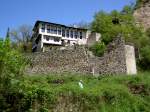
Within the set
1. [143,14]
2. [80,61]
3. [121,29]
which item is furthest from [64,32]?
[80,61]

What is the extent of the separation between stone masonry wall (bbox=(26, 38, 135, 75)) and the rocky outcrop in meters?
22.6

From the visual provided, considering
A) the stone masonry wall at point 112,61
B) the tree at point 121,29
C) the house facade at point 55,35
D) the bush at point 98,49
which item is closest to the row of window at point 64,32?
the house facade at point 55,35

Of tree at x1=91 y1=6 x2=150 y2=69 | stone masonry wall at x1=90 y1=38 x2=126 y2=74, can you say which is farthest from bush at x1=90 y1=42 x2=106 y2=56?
stone masonry wall at x1=90 y1=38 x2=126 y2=74

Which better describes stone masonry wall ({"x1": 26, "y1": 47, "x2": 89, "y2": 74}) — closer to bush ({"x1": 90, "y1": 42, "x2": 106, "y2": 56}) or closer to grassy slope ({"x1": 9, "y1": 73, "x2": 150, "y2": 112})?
bush ({"x1": 90, "y1": 42, "x2": 106, "y2": 56})

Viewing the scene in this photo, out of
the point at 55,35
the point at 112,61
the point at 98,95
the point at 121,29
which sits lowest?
the point at 98,95

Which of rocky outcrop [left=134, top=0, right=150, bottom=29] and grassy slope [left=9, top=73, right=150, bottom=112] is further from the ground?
rocky outcrop [left=134, top=0, right=150, bottom=29]

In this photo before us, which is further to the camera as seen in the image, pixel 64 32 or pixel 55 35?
pixel 64 32

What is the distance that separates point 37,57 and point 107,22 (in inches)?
697

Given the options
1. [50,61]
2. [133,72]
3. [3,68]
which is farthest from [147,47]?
[3,68]

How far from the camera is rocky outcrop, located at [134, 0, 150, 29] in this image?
54231 mm

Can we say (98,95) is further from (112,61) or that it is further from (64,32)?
(64,32)

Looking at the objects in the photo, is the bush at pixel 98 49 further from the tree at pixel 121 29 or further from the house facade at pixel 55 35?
the house facade at pixel 55 35

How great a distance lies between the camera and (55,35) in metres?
51.8

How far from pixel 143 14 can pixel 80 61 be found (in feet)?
94.7
